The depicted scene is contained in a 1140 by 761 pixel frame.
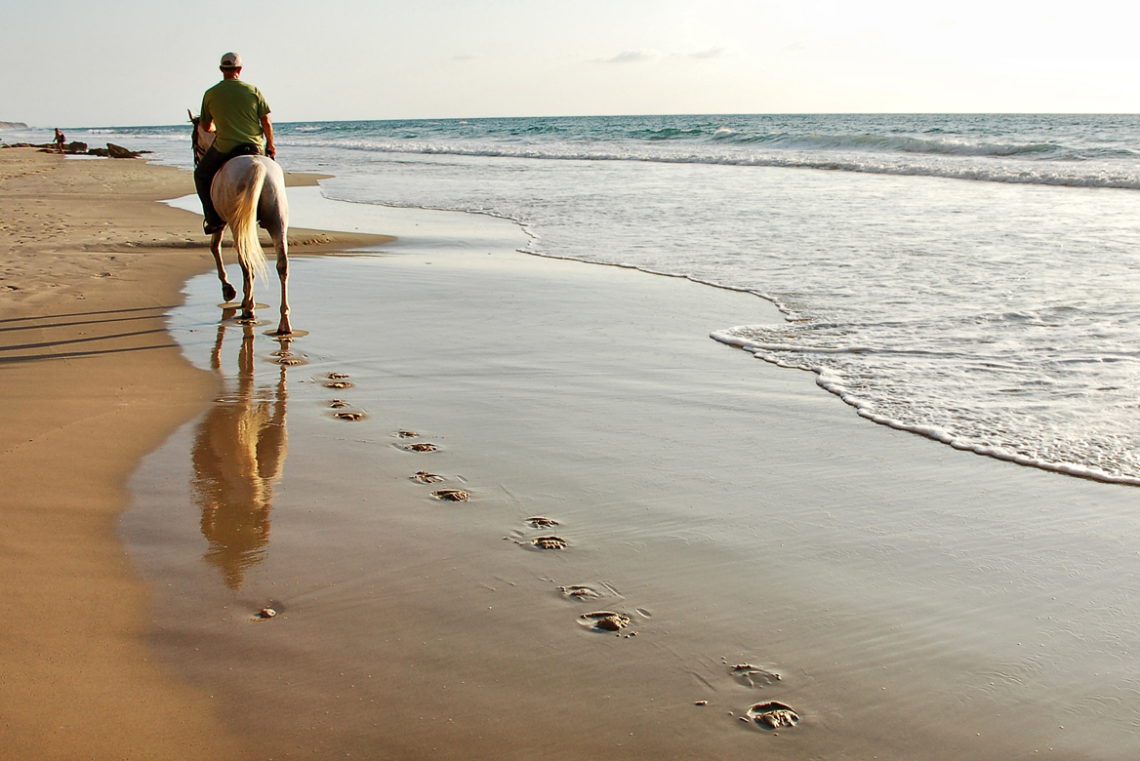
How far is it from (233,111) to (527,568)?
195 inches

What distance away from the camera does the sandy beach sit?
2.12m

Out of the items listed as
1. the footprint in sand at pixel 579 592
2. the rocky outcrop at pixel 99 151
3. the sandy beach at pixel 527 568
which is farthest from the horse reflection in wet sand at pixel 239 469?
Result: the rocky outcrop at pixel 99 151

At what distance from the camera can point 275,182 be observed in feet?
21.4

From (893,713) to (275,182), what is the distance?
5.58m

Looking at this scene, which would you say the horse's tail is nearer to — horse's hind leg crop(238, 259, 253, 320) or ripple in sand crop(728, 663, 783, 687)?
horse's hind leg crop(238, 259, 253, 320)

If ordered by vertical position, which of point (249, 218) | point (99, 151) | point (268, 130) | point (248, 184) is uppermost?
point (99, 151)

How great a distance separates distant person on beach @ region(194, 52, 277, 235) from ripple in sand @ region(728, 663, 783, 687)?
17.8 ft

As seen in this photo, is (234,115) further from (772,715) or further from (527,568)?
(772,715)

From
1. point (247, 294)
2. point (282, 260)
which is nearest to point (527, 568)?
point (282, 260)

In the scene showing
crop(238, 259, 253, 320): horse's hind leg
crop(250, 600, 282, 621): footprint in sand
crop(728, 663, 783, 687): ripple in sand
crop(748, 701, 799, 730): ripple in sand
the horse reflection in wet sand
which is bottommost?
crop(748, 701, 799, 730): ripple in sand

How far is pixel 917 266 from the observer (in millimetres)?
8398

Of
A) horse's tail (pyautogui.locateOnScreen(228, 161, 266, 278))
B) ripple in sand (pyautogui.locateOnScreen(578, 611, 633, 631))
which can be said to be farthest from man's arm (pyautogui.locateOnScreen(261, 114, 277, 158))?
ripple in sand (pyautogui.locateOnScreen(578, 611, 633, 631))

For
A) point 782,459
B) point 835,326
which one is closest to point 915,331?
point 835,326

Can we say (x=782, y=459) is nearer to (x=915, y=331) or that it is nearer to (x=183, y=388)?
(x=915, y=331)
